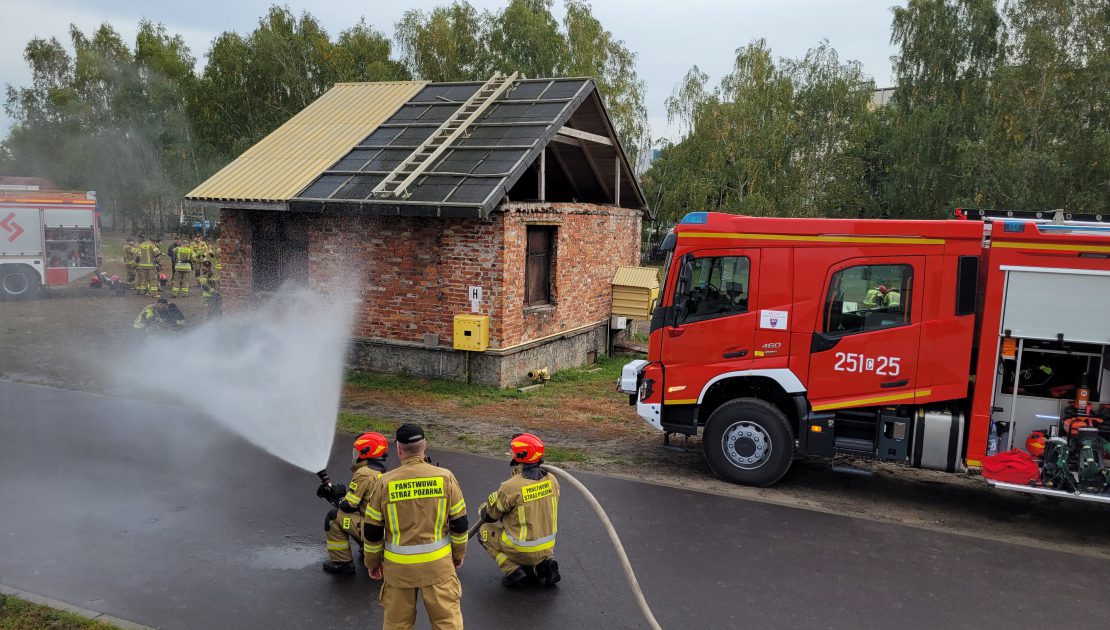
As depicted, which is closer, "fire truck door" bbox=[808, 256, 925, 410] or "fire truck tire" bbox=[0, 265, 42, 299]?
"fire truck door" bbox=[808, 256, 925, 410]

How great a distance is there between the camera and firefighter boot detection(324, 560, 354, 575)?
A: 20.4ft

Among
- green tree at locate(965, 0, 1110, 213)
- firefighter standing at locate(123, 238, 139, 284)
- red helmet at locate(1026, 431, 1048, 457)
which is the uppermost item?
green tree at locate(965, 0, 1110, 213)

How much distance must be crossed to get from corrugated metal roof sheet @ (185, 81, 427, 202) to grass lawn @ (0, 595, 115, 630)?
9.43m

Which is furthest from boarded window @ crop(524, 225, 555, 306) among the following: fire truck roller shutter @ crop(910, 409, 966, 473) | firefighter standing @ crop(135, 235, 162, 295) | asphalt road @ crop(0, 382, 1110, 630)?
firefighter standing @ crop(135, 235, 162, 295)

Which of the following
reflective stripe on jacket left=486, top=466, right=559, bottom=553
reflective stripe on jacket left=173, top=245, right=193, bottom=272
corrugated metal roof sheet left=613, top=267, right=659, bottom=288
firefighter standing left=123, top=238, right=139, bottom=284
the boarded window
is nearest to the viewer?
reflective stripe on jacket left=486, top=466, right=559, bottom=553

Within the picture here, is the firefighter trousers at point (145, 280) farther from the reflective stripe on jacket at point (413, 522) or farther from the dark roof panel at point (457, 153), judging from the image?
the reflective stripe on jacket at point (413, 522)

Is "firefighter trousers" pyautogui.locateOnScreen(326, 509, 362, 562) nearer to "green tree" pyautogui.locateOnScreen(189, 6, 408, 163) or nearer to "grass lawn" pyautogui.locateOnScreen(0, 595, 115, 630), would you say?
"grass lawn" pyautogui.locateOnScreen(0, 595, 115, 630)

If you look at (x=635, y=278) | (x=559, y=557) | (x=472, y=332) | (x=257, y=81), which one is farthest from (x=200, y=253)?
(x=559, y=557)

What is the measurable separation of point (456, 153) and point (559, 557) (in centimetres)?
926

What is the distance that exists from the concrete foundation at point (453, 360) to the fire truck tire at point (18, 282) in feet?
50.6

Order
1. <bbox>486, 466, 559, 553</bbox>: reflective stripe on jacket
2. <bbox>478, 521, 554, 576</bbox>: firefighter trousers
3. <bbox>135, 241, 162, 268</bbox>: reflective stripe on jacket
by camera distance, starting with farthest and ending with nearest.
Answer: <bbox>135, 241, 162, 268</bbox>: reflective stripe on jacket → <bbox>478, 521, 554, 576</bbox>: firefighter trousers → <bbox>486, 466, 559, 553</bbox>: reflective stripe on jacket

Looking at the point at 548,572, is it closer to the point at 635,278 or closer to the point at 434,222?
the point at 434,222

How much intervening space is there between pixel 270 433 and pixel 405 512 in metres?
6.42

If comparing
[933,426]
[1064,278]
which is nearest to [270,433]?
[933,426]
